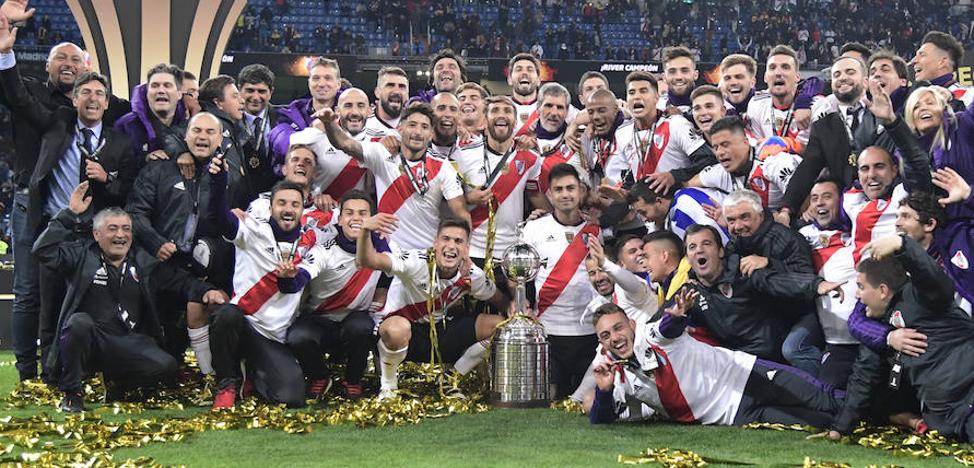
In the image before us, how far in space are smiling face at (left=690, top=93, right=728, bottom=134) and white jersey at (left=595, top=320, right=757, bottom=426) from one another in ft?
6.24

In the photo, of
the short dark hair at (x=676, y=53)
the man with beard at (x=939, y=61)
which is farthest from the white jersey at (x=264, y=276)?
the man with beard at (x=939, y=61)

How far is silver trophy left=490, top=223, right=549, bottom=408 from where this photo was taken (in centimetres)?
645

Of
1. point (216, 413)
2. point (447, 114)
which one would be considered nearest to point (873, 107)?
point (447, 114)

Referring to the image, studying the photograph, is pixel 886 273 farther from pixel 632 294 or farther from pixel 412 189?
pixel 412 189

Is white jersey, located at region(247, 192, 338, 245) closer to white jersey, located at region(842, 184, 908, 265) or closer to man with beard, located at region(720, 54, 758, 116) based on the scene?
man with beard, located at region(720, 54, 758, 116)

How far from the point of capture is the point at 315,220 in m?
6.92

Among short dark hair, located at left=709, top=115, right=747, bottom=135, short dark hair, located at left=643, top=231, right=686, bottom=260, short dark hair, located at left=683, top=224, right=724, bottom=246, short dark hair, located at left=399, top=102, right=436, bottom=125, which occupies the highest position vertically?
short dark hair, located at left=399, top=102, right=436, bottom=125

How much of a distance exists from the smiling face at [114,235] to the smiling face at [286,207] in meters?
0.87

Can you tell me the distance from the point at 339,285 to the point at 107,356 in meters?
1.40

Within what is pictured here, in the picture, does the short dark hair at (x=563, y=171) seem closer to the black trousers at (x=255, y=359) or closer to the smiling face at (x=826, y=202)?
the smiling face at (x=826, y=202)

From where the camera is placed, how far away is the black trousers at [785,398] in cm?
555

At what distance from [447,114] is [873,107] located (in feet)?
9.31

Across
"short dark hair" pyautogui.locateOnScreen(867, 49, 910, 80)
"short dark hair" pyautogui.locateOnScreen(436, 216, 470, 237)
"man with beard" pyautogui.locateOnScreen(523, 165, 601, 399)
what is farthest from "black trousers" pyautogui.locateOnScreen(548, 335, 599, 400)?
"short dark hair" pyautogui.locateOnScreen(867, 49, 910, 80)

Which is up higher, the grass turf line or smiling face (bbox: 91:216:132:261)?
smiling face (bbox: 91:216:132:261)
